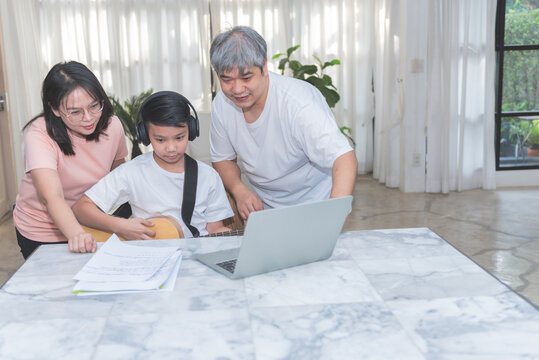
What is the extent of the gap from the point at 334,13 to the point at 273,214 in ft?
15.5

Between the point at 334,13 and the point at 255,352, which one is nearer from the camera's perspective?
the point at 255,352

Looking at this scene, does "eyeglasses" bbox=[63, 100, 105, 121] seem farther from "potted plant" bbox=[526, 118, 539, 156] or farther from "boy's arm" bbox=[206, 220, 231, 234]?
"potted plant" bbox=[526, 118, 539, 156]

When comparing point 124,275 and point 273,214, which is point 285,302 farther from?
point 124,275

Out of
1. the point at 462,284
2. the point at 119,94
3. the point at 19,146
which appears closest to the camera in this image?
the point at 462,284

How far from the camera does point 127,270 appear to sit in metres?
1.27

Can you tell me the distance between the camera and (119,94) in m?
5.41

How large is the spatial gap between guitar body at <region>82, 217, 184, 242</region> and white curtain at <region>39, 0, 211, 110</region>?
385 centimetres

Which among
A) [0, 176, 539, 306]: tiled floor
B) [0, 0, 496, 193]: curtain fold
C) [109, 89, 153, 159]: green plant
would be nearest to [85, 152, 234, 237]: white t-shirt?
[0, 176, 539, 306]: tiled floor

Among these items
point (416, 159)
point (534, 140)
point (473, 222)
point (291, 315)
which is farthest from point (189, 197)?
point (534, 140)

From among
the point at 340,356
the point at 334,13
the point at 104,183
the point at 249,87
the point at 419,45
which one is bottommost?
the point at 340,356

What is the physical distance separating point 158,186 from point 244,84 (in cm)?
51

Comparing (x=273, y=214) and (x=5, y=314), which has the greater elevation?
(x=273, y=214)

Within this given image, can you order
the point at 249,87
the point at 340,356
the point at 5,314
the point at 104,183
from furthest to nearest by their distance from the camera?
the point at 104,183, the point at 249,87, the point at 5,314, the point at 340,356

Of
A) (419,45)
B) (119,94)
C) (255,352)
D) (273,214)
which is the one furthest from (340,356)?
(119,94)
